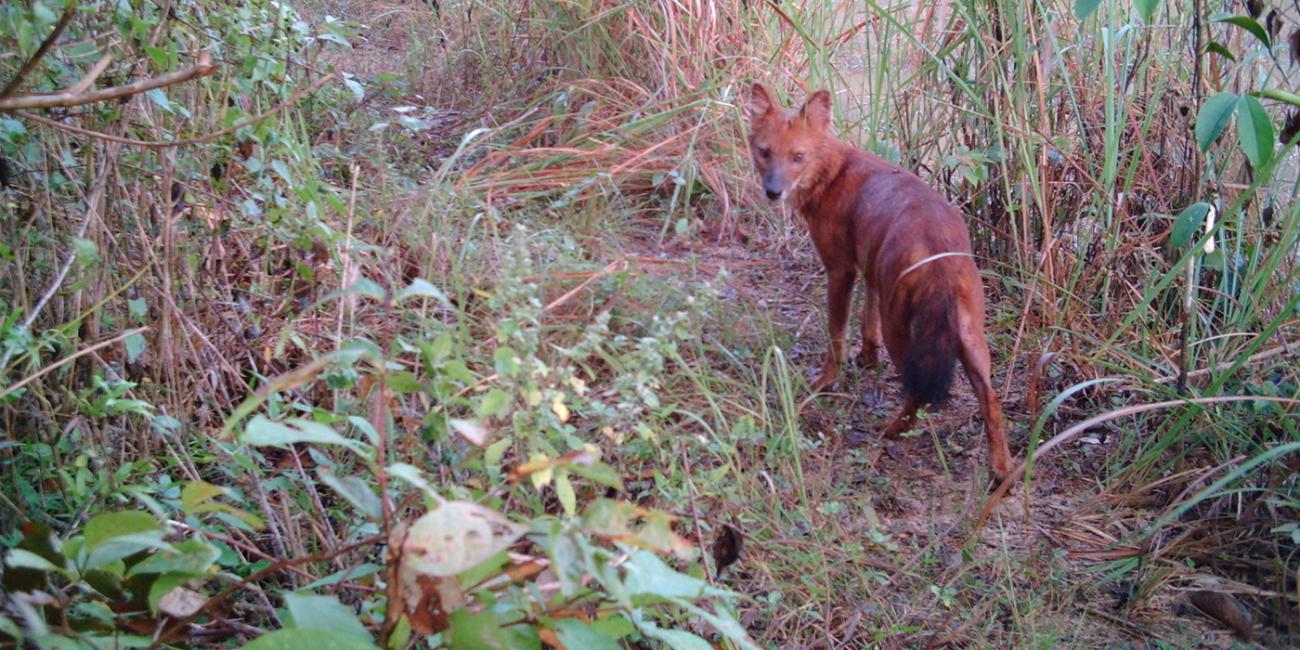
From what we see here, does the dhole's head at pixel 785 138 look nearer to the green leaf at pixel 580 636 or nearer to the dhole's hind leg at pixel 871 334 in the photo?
the dhole's hind leg at pixel 871 334

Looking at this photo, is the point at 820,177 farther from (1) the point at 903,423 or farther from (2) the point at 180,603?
(2) the point at 180,603

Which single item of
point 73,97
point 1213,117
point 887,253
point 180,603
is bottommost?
point 887,253

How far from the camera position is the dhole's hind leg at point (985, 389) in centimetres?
317

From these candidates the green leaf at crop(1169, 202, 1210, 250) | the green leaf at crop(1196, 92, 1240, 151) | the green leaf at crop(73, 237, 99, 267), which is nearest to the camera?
the green leaf at crop(73, 237, 99, 267)

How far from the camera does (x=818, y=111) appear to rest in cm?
431

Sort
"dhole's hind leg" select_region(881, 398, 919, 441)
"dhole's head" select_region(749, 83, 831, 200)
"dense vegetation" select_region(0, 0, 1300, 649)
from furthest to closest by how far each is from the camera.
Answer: "dhole's head" select_region(749, 83, 831, 200) < "dhole's hind leg" select_region(881, 398, 919, 441) < "dense vegetation" select_region(0, 0, 1300, 649)

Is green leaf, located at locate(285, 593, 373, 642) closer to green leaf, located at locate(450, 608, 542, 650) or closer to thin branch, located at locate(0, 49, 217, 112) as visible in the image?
green leaf, located at locate(450, 608, 542, 650)

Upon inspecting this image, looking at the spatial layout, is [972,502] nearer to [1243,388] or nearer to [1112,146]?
[1243,388]

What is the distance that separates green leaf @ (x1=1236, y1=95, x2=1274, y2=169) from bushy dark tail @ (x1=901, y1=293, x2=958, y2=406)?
952 millimetres

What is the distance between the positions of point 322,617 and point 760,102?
10.3 ft

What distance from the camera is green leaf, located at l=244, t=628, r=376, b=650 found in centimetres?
156

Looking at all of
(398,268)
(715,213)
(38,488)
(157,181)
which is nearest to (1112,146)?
(715,213)

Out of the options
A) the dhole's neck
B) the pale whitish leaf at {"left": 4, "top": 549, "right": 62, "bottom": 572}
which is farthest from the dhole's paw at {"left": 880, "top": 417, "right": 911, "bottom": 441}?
the pale whitish leaf at {"left": 4, "top": 549, "right": 62, "bottom": 572}

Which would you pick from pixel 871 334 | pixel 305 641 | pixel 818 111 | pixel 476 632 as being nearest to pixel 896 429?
pixel 871 334
